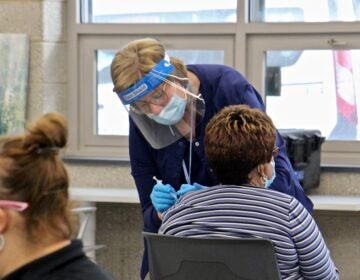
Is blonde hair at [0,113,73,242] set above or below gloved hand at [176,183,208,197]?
above

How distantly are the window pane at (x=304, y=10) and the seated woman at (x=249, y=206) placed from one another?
170 cm

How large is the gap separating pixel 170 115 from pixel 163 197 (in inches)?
8.9

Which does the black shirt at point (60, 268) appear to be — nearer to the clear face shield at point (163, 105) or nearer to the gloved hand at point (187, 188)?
the gloved hand at point (187, 188)

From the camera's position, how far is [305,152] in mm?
3164

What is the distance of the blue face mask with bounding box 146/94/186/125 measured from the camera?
6.90ft

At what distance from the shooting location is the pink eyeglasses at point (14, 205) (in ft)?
4.07

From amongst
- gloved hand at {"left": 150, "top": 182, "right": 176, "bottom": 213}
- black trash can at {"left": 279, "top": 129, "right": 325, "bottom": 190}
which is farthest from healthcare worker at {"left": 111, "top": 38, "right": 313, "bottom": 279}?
black trash can at {"left": 279, "top": 129, "right": 325, "bottom": 190}

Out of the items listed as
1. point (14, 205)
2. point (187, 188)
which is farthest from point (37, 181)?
point (187, 188)

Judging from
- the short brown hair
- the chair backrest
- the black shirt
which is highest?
the short brown hair

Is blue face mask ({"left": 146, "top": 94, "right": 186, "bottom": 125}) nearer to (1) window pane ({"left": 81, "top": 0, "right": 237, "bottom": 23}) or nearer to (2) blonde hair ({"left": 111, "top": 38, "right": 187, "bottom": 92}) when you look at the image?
(2) blonde hair ({"left": 111, "top": 38, "right": 187, "bottom": 92})

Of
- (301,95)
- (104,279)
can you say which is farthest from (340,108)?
(104,279)

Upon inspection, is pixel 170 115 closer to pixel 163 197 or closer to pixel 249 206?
pixel 163 197

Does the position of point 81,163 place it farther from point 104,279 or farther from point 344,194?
point 104,279

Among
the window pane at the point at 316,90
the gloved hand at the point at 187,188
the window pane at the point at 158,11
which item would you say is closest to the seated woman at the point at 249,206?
the gloved hand at the point at 187,188
